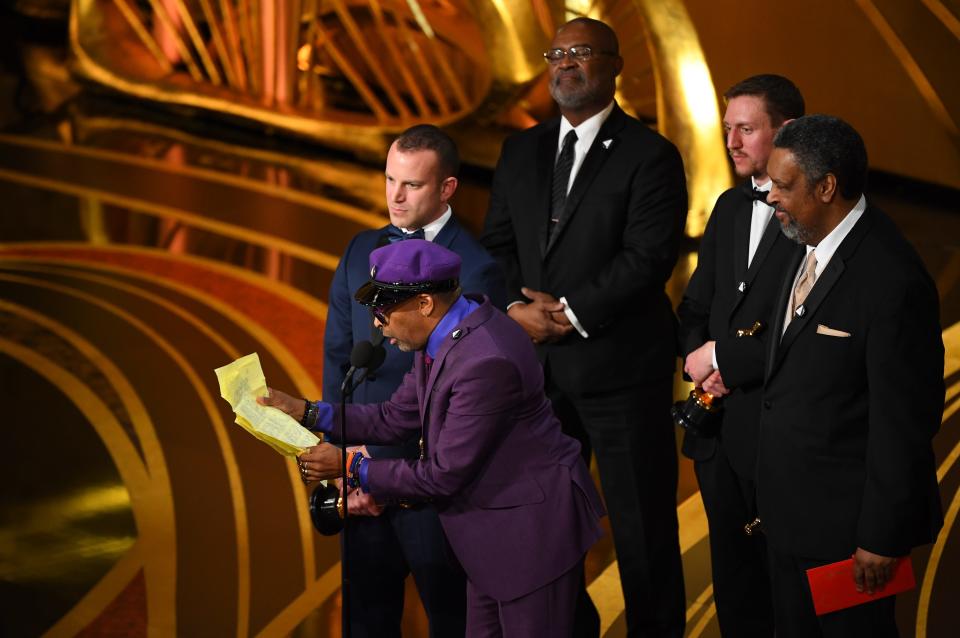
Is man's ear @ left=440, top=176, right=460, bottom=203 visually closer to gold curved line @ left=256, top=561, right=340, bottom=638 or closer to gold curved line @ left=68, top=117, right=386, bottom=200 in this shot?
gold curved line @ left=256, top=561, right=340, bottom=638

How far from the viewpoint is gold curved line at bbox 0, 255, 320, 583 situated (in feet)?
14.3

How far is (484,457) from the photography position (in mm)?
2625

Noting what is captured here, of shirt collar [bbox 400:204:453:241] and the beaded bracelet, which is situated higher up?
shirt collar [bbox 400:204:453:241]

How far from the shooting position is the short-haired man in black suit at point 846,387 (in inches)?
99.3

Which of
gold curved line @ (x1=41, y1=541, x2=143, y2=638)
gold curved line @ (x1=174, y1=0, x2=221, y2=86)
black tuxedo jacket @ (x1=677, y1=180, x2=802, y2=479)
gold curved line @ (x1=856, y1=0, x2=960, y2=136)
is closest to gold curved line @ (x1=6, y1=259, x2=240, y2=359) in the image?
gold curved line @ (x1=41, y1=541, x2=143, y2=638)

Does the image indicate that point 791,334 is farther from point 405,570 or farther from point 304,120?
point 304,120

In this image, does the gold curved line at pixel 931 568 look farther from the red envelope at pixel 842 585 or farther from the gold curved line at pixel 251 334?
the gold curved line at pixel 251 334

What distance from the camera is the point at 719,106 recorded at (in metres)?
7.25

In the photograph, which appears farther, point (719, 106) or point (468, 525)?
point (719, 106)

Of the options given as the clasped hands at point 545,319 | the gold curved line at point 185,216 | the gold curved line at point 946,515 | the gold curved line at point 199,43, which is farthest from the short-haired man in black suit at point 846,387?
the gold curved line at point 199,43

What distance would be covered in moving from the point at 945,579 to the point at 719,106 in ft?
12.5

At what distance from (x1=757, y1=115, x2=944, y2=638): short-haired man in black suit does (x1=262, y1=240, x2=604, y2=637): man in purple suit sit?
0.45 metres

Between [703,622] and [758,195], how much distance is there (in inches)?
54.1

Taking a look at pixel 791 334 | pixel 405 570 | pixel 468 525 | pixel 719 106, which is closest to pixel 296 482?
pixel 405 570
